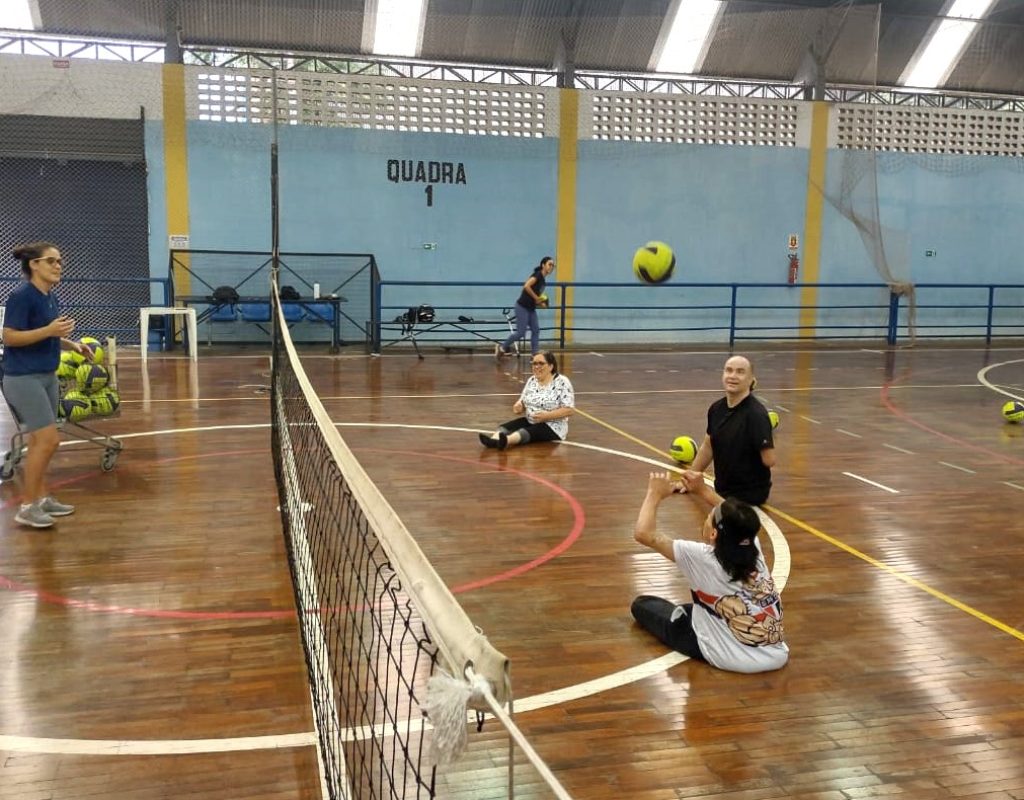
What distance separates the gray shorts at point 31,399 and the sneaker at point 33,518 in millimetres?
549

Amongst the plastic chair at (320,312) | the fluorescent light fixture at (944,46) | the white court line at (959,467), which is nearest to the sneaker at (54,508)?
the white court line at (959,467)

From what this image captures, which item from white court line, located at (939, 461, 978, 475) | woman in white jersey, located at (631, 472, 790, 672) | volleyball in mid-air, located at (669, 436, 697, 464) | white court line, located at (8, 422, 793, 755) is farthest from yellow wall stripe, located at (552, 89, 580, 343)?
white court line, located at (8, 422, 793, 755)

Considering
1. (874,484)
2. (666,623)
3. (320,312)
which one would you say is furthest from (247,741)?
(320,312)

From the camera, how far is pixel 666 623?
492 cm

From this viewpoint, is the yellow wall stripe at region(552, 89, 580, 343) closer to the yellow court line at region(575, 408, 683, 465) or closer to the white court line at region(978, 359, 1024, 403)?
the white court line at region(978, 359, 1024, 403)

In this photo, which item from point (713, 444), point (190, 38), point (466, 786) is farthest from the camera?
point (190, 38)

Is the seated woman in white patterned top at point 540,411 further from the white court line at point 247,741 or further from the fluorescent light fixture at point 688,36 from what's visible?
the fluorescent light fixture at point 688,36

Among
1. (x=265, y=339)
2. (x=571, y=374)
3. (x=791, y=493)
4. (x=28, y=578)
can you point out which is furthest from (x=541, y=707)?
(x=265, y=339)

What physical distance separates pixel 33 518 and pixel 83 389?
1.80 meters

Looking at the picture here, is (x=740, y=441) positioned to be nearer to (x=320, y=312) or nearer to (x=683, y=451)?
(x=683, y=451)

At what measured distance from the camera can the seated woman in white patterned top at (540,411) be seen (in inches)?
371

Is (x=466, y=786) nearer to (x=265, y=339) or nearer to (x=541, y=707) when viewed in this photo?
(x=541, y=707)

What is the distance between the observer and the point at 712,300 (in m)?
20.5

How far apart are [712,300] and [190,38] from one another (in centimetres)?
1140
